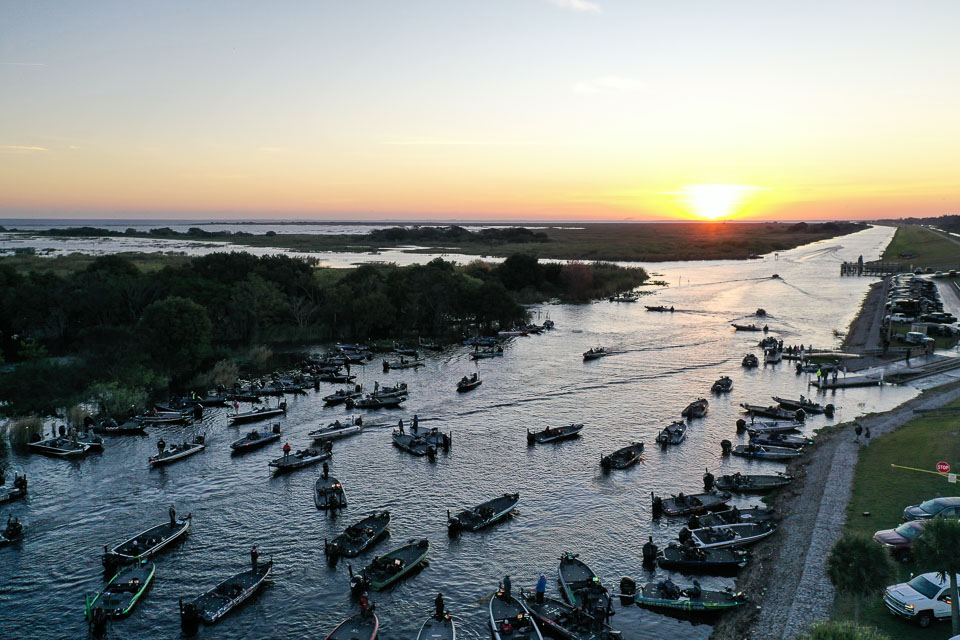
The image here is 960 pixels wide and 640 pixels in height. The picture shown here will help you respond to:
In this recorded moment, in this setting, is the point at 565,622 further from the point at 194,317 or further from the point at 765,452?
the point at 194,317

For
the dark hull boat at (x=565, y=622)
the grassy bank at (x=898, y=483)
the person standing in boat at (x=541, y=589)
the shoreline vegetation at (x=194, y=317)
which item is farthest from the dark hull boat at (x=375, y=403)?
the grassy bank at (x=898, y=483)

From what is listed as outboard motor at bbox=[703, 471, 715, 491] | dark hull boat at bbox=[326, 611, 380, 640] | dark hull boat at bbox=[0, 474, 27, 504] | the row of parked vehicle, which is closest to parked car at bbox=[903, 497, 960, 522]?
the row of parked vehicle

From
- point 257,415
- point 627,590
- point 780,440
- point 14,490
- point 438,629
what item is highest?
point 780,440

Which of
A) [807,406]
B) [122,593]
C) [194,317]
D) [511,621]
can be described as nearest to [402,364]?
[194,317]

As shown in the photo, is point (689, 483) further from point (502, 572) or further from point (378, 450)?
point (378, 450)

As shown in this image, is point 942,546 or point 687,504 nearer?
point 942,546

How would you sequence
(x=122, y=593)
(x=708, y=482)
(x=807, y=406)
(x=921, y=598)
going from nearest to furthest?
1. (x=921, y=598)
2. (x=122, y=593)
3. (x=708, y=482)
4. (x=807, y=406)

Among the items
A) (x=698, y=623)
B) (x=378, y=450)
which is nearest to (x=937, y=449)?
(x=698, y=623)

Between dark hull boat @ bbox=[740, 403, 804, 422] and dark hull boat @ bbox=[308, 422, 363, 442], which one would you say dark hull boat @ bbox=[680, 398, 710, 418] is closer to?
dark hull boat @ bbox=[740, 403, 804, 422]
